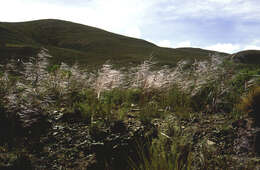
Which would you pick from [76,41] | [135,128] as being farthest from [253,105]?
[76,41]

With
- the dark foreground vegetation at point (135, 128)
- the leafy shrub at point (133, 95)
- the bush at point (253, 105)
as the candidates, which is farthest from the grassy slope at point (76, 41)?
the bush at point (253, 105)

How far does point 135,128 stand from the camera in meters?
3.24

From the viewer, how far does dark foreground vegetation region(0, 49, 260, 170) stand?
242cm

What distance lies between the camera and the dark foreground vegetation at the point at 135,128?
2.42 m

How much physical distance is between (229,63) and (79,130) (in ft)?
11.1

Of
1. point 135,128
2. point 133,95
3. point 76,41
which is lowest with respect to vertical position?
point 135,128

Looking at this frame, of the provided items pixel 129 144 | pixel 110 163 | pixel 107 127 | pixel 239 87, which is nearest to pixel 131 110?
pixel 107 127

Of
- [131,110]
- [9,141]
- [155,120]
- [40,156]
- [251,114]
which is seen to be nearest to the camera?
[40,156]

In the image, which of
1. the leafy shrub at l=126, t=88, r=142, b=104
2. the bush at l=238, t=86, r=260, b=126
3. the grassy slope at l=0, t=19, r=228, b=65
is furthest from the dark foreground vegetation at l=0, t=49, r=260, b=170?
the grassy slope at l=0, t=19, r=228, b=65

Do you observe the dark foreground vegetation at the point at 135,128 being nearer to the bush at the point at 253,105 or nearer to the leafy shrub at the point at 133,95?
the bush at the point at 253,105

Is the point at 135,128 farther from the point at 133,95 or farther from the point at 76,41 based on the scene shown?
the point at 76,41

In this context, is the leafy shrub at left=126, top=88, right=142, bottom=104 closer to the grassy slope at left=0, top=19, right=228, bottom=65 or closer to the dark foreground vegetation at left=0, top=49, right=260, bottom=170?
the dark foreground vegetation at left=0, top=49, right=260, bottom=170

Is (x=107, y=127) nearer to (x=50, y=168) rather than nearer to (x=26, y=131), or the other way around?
(x=50, y=168)

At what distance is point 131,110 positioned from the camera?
4.31m
